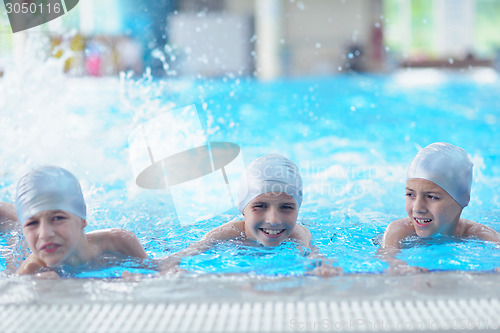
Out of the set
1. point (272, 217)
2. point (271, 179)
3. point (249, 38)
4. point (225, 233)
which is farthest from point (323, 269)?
point (249, 38)

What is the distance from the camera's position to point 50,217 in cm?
→ 291

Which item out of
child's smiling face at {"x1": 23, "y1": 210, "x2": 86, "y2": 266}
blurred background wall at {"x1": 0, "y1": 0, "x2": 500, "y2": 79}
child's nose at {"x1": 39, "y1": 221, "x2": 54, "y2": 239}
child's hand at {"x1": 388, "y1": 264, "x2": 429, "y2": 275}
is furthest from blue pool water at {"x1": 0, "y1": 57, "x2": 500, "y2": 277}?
blurred background wall at {"x1": 0, "y1": 0, "x2": 500, "y2": 79}

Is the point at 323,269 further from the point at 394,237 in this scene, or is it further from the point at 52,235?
the point at 52,235

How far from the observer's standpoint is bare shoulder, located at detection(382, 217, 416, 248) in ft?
12.0

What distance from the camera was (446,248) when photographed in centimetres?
362

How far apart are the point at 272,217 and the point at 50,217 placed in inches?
47.3

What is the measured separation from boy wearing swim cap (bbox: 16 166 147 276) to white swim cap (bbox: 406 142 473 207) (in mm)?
1880

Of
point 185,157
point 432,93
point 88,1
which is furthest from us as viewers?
point 88,1

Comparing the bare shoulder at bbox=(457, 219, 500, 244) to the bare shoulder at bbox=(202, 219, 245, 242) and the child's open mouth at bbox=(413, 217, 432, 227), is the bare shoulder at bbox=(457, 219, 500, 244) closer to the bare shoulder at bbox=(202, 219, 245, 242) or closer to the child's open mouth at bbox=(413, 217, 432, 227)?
the child's open mouth at bbox=(413, 217, 432, 227)

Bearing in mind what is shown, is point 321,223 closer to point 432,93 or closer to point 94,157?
point 94,157

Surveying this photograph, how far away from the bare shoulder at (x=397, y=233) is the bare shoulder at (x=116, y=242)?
4.73ft

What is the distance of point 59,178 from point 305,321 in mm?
1410

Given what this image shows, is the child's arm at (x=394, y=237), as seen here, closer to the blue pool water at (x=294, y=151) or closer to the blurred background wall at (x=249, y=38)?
the blue pool water at (x=294, y=151)

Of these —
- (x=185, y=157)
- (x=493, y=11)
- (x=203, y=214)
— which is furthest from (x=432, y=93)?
(x=493, y=11)
